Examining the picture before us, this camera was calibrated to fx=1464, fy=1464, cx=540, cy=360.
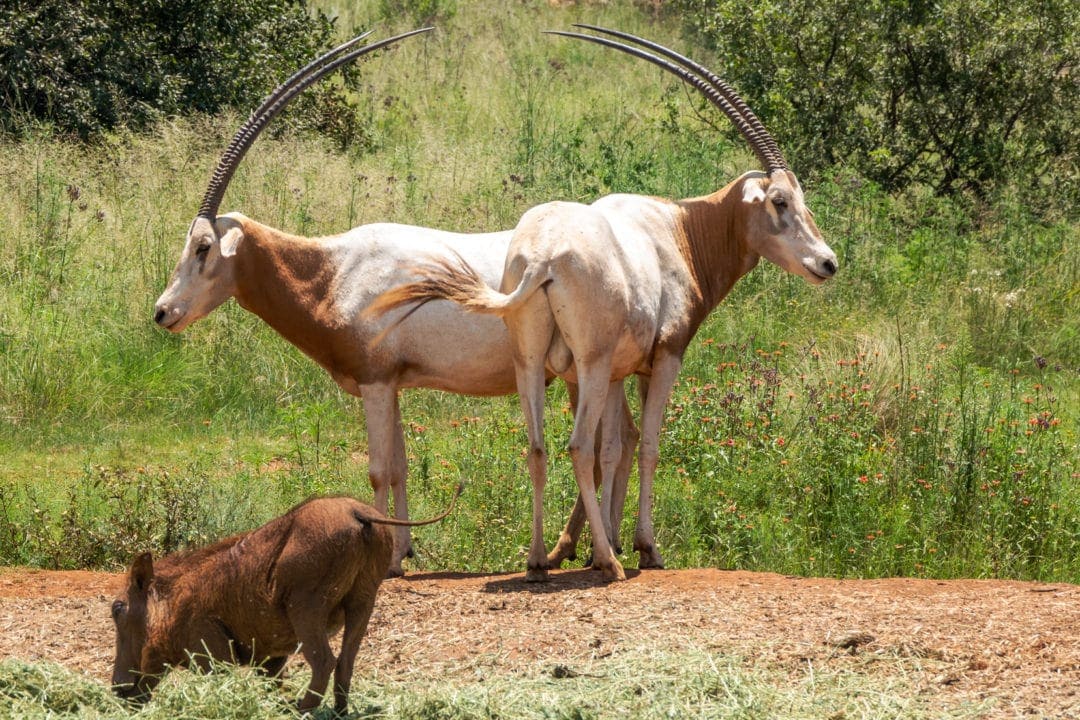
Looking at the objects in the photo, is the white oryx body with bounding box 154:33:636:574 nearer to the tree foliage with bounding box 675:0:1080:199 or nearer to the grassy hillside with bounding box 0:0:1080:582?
the grassy hillside with bounding box 0:0:1080:582

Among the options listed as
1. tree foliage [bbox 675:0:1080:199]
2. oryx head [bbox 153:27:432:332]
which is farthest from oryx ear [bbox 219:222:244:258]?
tree foliage [bbox 675:0:1080:199]

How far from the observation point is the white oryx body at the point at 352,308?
823cm

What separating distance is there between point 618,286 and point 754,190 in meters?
1.40

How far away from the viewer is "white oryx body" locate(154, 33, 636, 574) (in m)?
8.23

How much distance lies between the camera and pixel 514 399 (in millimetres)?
12055

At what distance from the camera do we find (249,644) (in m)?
5.53

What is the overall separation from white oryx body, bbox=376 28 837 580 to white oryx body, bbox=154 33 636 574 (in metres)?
0.25

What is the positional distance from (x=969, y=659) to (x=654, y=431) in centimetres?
271

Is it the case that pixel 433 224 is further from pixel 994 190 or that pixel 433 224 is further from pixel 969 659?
pixel 969 659

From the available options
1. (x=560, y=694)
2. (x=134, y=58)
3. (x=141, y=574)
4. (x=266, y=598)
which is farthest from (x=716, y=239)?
(x=134, y=58)

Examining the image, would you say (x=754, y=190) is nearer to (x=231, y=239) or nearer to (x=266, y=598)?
(x=231, y=239)

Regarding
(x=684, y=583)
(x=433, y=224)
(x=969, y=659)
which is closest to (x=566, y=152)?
(x=433, y=224)

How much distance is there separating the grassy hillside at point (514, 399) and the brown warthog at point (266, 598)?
329 centimetres

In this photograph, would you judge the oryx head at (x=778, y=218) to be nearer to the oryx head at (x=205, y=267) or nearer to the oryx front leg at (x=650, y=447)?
the oryx front leg at (x=650, y=447)
